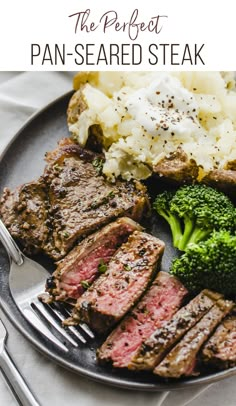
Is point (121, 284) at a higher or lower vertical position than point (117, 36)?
lower

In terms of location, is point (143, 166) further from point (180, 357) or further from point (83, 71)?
point (180, 357)

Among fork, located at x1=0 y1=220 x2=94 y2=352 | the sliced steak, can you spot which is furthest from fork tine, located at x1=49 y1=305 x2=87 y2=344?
the sliced steak

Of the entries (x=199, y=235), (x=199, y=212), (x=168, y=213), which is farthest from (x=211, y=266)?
(x=168, y=213)

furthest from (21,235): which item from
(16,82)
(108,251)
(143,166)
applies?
(16,82)

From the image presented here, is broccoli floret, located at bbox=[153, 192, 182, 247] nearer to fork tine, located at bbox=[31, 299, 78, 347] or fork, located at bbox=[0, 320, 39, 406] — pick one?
fork tine, located at bbox=[31, 299, 78, 347]

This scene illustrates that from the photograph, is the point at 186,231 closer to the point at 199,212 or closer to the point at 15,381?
the point at 199,212

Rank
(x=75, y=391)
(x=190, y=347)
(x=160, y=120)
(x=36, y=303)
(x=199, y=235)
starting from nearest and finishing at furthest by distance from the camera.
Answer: (x=190, y=347), (x=75, y=391), (x=36, y=303), (x=199, y=235), (x=160, y=120)

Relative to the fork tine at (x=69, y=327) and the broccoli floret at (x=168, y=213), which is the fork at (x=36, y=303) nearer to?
the fork tine at (x=69, y=327)

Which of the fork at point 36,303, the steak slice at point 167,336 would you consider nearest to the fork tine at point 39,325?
the fork at point 36,303
